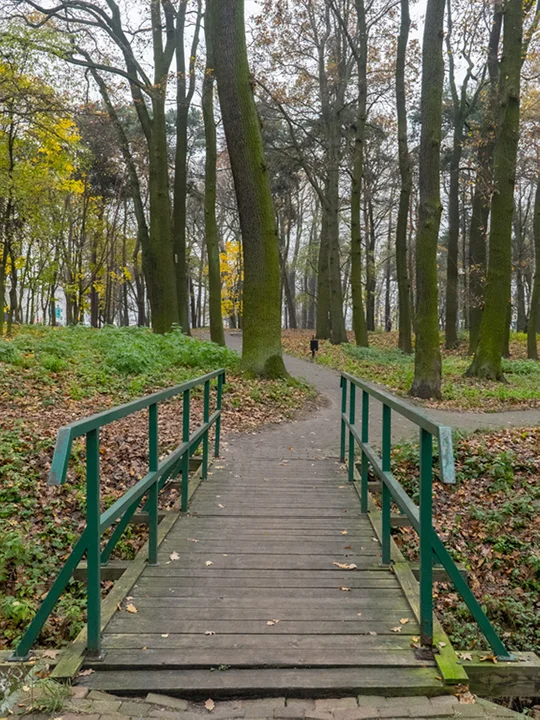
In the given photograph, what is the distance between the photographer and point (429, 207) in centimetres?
1107

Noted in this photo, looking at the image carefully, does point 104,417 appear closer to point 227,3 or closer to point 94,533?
point 94,533

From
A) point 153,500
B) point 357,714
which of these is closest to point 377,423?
point 153,500

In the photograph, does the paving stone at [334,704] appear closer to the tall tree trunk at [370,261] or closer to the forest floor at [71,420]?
the forest floor at [71,420]

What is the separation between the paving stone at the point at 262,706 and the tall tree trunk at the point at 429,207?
964 centimetres

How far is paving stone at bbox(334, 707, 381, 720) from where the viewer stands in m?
2.48

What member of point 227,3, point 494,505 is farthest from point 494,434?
point 227,3

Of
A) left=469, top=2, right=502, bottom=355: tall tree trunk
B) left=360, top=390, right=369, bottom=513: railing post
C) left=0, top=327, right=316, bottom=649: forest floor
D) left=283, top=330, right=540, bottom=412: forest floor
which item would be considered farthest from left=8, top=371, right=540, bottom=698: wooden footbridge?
left=469, top=2, right=502, bottom=355: tall tree trunk

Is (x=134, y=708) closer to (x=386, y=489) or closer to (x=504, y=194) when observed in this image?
(x=386, y=489)

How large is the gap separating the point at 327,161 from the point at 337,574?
20229mm

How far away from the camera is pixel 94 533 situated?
2.83 metres

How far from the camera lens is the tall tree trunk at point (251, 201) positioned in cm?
1125

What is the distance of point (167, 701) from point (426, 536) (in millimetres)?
1570

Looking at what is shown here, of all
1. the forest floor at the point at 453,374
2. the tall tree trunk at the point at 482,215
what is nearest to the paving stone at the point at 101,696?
the forest floor at the point at 453,374

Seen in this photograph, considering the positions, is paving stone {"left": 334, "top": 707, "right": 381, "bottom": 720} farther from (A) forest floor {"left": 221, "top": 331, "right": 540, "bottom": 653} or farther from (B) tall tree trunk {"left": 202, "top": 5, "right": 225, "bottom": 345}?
(B) tall tree trunk {"left": 202, "top": 5, "right": 225, "bottom": 345}
